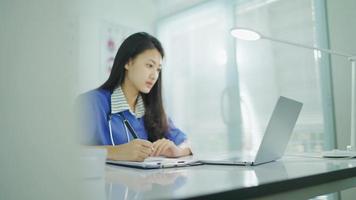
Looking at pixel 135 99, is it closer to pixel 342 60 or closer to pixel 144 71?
pixel 144 71

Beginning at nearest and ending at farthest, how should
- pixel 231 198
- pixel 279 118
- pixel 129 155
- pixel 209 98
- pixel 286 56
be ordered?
pixel 231 198 → pixel 279 118 → pixel 129 155 → pixel 286 56 → pixel 209 98

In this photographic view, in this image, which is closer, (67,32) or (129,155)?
(67,32)

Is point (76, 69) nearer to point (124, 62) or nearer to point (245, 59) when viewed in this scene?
point (124, 62)

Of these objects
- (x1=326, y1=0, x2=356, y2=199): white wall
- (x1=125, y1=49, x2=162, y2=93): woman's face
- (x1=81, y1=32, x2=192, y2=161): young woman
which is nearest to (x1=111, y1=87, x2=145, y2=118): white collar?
(x1=81, y1=32, x2=192, y2=161): young woman

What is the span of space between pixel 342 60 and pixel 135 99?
1.27 metres

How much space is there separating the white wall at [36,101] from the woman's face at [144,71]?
143 cm

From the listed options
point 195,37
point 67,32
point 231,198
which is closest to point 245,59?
point 195,37

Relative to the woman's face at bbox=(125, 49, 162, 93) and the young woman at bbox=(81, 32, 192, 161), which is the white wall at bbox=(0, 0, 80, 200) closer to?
the young woman at bbox=(81, 32, 192, 161)

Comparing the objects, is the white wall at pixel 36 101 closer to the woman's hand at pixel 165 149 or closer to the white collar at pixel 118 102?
the woman's hand at pixel 165 149

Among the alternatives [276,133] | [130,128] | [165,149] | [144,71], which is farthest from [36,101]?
[144,71]

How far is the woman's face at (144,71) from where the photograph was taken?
5.34ft

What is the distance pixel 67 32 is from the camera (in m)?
0.21

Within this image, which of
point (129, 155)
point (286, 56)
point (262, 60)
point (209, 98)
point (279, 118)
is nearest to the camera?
point (279, 118)

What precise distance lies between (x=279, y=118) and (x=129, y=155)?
481mm
